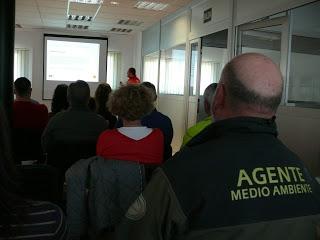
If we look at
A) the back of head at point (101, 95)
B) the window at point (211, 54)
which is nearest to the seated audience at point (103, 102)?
the back of head at point (101, 95)

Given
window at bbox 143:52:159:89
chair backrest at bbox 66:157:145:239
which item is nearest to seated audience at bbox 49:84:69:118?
chair backrest at bbox 66:157:145:239

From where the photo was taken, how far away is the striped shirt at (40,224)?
39.6 inches

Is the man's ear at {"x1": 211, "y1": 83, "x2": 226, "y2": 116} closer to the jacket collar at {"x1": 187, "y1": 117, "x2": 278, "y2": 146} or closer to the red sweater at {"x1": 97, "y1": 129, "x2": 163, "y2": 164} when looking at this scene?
the jacket collar at {"x1": 187, "y1": 117, "x2": 278, "y2": 146}

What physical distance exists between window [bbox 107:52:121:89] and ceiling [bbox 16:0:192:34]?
98cm

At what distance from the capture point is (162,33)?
341 inches

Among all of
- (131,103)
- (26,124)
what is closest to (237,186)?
(131,103)

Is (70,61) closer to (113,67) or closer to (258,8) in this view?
(113,67)

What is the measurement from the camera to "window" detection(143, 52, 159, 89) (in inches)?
362

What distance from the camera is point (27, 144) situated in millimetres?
3426

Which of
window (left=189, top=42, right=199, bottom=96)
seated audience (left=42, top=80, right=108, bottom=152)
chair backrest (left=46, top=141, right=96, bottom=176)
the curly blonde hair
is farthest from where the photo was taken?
window (left=189, top=42, right=199, bottom=96)

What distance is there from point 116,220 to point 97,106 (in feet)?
7.61

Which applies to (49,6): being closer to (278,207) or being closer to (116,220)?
(116,220)

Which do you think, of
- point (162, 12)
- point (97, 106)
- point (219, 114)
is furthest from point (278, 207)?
point (162, 12)

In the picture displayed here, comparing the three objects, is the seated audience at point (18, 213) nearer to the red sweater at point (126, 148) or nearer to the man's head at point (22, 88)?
the red sweater at point (126, 148)
